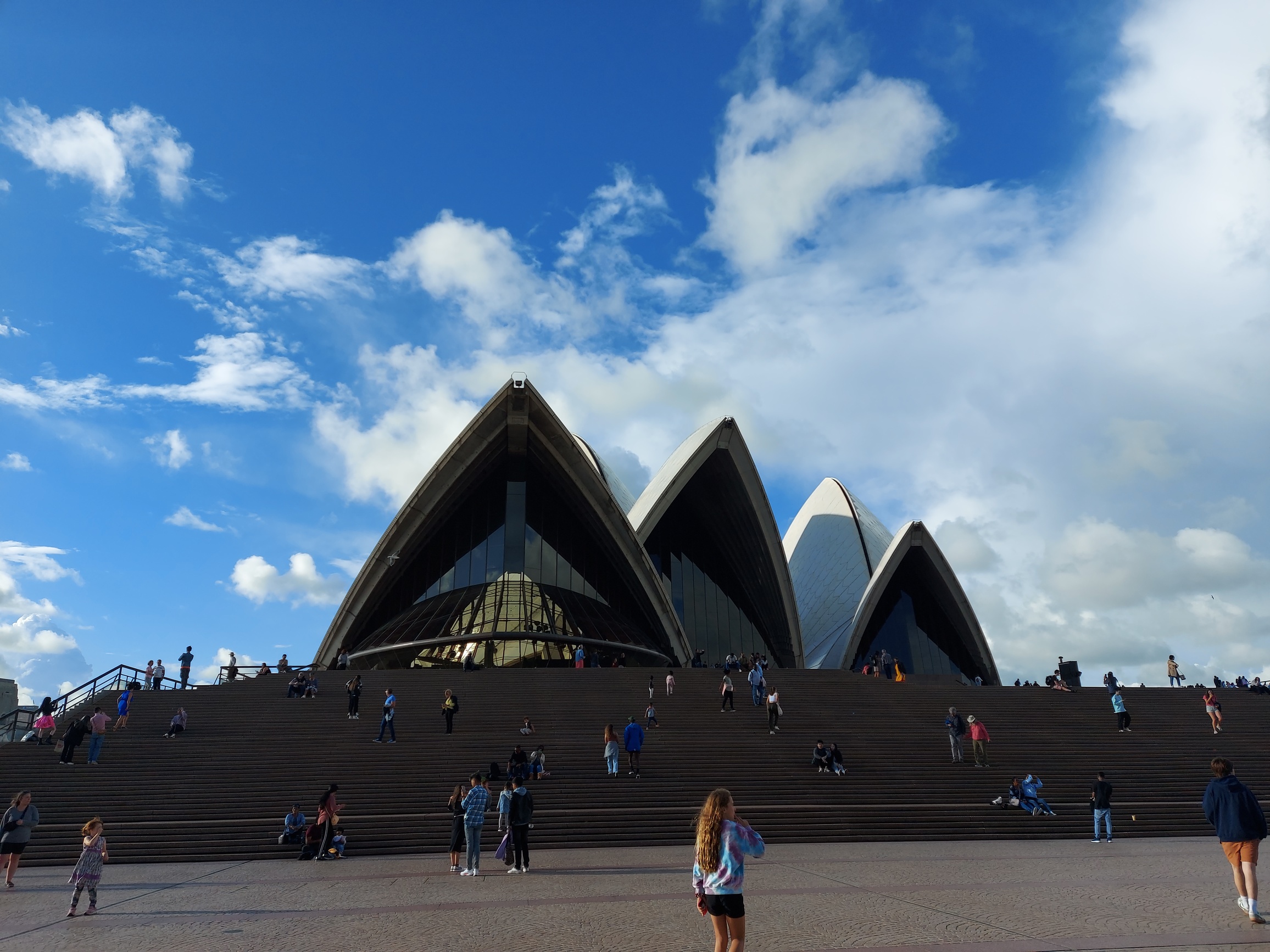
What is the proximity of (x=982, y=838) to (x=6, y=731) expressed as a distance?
18880 mm

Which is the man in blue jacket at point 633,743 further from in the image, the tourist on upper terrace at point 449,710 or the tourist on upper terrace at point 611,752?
the tourist on upper terrace at point 449,710

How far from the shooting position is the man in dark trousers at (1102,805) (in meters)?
10.7

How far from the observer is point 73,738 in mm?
13633

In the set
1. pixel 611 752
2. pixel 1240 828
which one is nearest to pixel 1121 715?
pixel 611 752

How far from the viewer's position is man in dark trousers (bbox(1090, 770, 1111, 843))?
1071cm

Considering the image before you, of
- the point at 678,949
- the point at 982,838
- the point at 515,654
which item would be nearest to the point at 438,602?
the point at 515,654

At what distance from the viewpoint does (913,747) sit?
15.0m

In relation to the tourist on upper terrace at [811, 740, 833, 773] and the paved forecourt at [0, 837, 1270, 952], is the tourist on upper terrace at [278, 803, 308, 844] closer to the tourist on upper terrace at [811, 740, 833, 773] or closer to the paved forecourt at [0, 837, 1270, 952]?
the paved forecourt at [0, 837, 1270, 952]

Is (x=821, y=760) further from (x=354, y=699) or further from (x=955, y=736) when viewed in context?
(x=354, y=699)

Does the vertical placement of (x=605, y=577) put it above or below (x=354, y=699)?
above

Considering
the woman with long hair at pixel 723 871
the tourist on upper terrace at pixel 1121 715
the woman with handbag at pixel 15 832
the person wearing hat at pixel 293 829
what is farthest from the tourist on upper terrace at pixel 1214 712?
the woman with handbag at pixel 15 832

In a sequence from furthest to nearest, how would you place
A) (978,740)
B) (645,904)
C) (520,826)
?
1. (978,740)
2. (520,826)
3. (645,904)

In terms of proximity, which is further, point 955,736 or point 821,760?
point 955,736

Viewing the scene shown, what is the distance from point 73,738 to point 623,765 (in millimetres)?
8881
